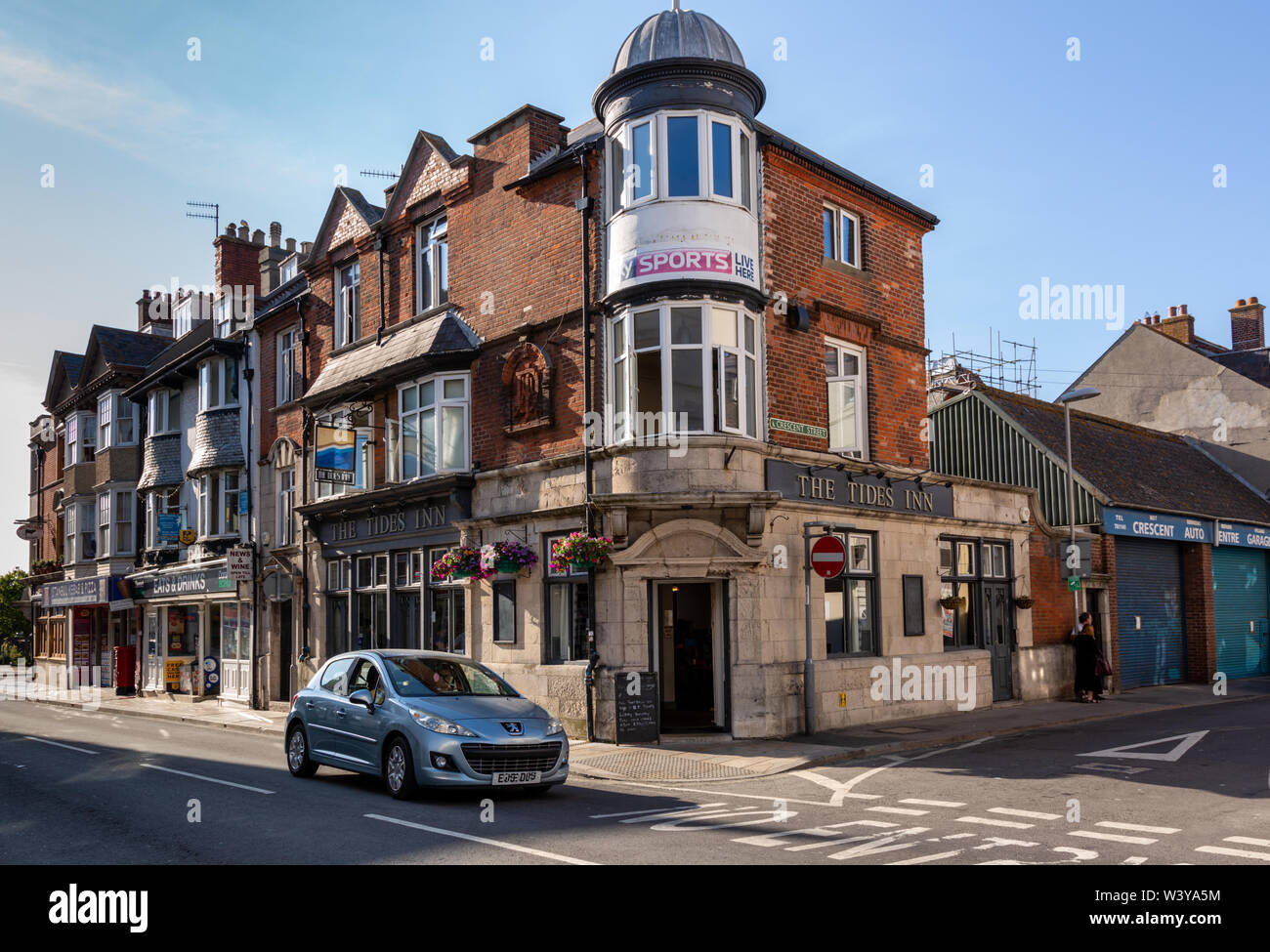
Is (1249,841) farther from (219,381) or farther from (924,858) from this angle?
(219,381)

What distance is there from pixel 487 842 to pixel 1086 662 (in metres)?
17.2

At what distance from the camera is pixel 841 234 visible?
20141mm

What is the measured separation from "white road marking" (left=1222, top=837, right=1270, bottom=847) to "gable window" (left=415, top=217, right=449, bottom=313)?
17.1 meters

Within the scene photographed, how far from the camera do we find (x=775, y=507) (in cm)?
1717

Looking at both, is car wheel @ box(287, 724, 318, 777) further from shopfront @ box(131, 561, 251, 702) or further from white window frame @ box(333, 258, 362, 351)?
shopfront @ box(131, 561, 251, 702)

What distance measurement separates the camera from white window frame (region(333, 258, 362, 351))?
81.7ft

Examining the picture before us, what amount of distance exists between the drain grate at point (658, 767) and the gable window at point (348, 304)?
1382cm

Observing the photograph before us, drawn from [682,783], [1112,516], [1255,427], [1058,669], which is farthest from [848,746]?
[1255,427]

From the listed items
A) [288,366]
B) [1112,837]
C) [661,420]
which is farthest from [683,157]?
[288,366]

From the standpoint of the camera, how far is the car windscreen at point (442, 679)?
1199 cm

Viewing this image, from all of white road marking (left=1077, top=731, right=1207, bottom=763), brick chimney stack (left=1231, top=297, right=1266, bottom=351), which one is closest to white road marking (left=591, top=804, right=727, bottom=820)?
white road marking (left=1077, top=731, right=1207, bottom=763)

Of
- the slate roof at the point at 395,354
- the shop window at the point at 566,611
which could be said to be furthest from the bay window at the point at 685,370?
the slate roof at the point at 395,354

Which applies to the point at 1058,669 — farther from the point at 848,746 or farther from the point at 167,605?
the point at 167,605
